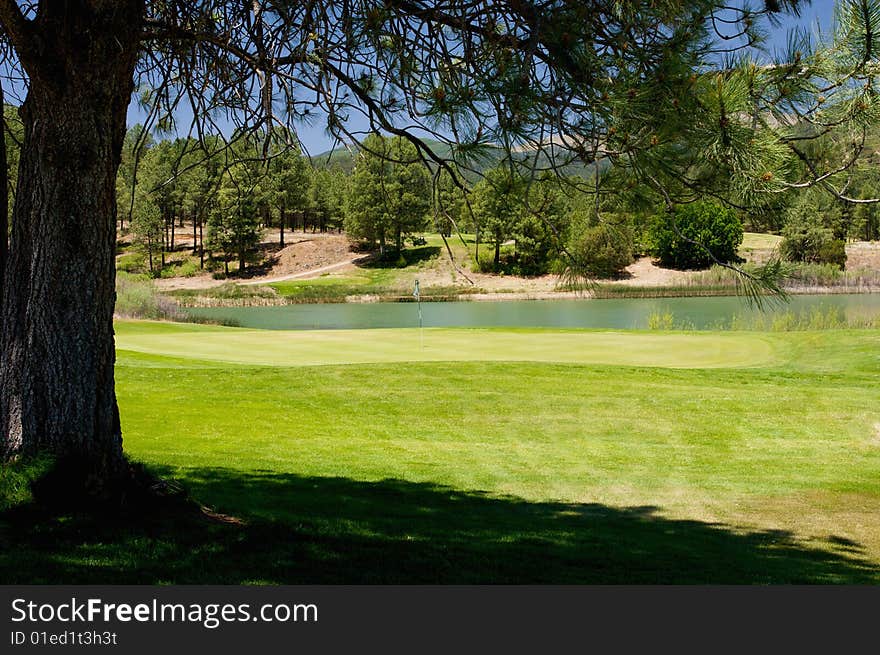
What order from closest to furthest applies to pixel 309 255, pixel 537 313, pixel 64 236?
pixel 64 236, pixel 537 313, pixel 309 255

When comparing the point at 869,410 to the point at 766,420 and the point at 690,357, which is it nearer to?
the point at 766,420

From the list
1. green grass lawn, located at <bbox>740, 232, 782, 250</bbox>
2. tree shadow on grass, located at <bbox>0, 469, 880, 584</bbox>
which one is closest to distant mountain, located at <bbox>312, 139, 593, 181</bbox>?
green grass lawn, located at <bbox>740, 232, 782, 250</bbox>

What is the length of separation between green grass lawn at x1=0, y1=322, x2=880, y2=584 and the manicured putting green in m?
0.14

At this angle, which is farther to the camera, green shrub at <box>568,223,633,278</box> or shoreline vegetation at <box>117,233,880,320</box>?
shoreline vegetation at <box>117,233,880,320</box>

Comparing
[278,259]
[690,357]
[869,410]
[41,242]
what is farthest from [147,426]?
[278,259]

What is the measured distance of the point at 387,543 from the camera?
4.71 m

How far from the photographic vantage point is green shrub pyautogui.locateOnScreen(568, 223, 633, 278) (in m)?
4.74

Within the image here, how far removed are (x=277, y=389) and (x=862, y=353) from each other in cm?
1000

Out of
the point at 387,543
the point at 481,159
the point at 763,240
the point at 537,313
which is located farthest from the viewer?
the point at 537,313

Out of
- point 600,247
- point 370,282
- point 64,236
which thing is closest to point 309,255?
point 370,282

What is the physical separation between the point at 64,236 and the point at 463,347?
41.2 ft

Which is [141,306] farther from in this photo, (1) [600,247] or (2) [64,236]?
(1) [600,247]

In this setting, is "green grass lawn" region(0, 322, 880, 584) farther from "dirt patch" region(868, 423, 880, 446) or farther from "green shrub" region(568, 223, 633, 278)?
"green shrub" region(568, 223, 633, 278)
